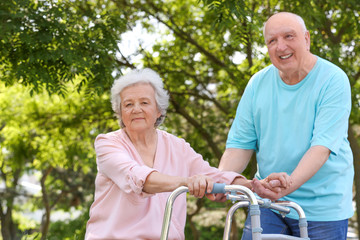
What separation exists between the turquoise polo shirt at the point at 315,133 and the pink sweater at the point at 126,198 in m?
0.29

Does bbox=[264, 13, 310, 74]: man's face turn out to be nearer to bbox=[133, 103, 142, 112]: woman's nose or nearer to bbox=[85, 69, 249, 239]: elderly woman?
bbox=[85, 69, 249, 239]: elderly woman

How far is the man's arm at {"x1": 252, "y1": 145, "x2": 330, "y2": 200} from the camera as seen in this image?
8.75 ft

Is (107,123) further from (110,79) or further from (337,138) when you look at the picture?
(337,138)

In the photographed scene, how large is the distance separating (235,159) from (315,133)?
0.52m

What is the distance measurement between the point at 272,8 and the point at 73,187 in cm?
1117

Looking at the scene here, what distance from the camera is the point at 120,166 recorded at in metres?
2.77

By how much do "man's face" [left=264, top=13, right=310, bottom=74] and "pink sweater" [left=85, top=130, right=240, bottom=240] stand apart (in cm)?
60

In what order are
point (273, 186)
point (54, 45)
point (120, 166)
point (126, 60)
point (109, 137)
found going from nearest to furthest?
point (273, 186) < point (120, 166) < point (109, 137) < point (54, 45) < point (126, 60)

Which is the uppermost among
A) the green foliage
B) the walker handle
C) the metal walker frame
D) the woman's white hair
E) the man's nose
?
the green foliage

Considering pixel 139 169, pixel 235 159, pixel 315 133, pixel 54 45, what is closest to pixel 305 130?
pixel 315 133

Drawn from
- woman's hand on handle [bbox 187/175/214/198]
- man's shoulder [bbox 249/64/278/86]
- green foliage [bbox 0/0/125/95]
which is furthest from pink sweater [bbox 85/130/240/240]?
green foliage [bbox 0/0/125/95]

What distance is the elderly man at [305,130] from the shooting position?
2799mm

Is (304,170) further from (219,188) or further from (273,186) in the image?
(219,188)

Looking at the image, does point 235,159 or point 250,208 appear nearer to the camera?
point 250,208
